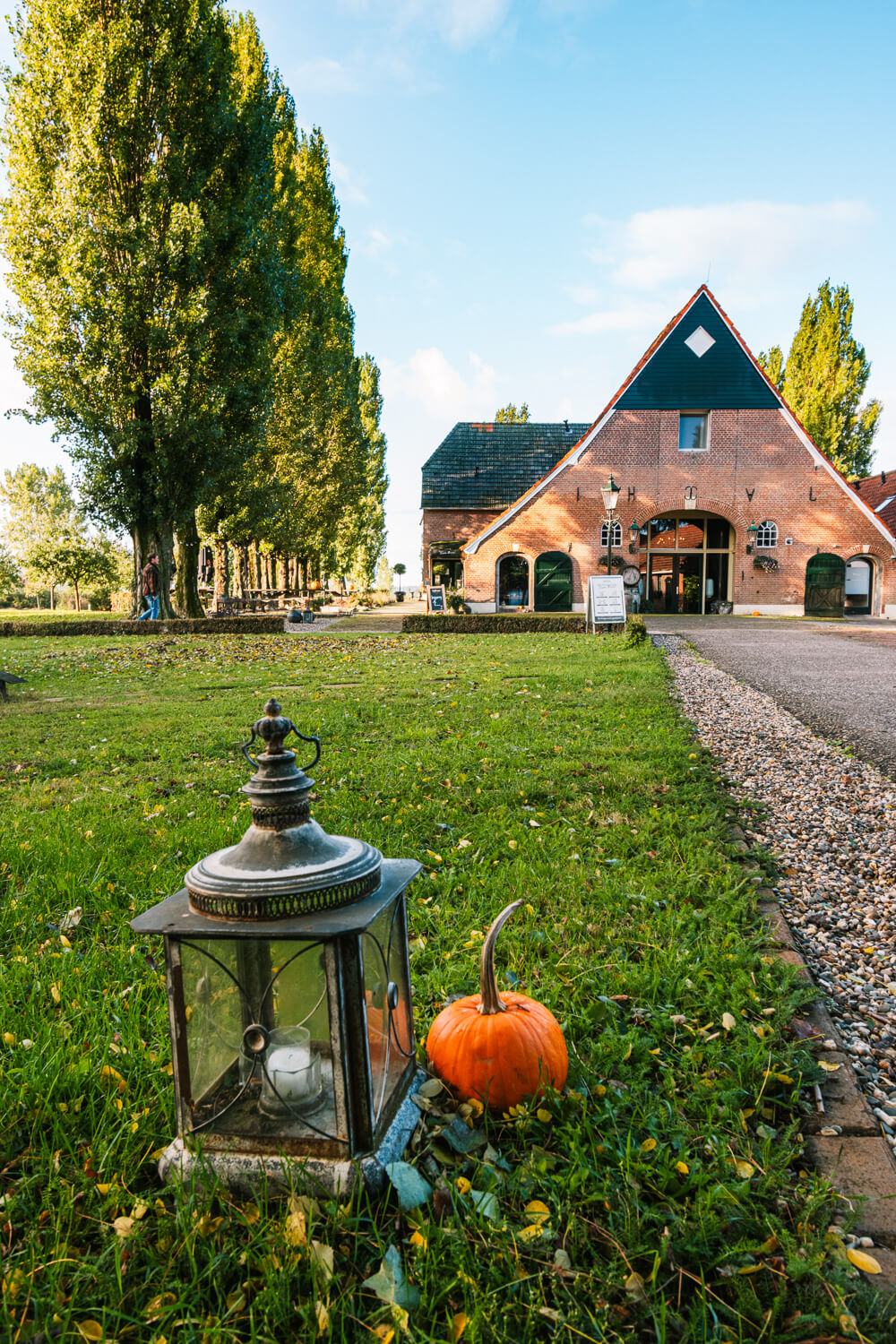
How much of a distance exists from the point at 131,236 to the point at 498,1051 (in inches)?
868

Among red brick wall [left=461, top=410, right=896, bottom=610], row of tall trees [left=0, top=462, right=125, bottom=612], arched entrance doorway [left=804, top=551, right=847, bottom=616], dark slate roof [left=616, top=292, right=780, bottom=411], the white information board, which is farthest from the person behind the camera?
row of tall trees [left=0, top=462, right=125, bottom=612]

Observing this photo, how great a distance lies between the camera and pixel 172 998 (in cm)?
178

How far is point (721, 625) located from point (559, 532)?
29.2 feet

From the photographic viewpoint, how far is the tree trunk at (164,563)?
68.6 ft

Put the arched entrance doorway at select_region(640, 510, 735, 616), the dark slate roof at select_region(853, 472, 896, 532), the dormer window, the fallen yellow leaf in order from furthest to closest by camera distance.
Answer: the dark slate roof at select_region(853, 472, 896, 532) → the arched entrance doorway at select_region(640, 510, 735, 616) → the dormer window → the fallen yellow leaf

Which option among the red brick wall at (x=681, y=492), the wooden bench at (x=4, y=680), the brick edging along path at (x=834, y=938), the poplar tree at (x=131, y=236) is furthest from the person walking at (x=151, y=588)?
the brick edging along path at (x=834, y=938)

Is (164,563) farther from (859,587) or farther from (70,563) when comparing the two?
(859,587)

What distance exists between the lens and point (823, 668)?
12.4m

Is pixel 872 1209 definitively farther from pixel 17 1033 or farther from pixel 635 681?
pixel 635 681

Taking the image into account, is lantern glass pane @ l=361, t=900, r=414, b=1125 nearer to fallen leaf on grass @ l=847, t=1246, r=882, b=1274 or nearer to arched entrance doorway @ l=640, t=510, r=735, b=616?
fallen leaf on grass @ l=847, t=1246, r=882, b=1274

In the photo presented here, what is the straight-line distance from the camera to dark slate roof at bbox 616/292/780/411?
30.3 metres

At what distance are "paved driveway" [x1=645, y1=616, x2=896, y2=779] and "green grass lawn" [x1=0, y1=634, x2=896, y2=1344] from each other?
3137mm

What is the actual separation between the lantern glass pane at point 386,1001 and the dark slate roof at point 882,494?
1433 inches

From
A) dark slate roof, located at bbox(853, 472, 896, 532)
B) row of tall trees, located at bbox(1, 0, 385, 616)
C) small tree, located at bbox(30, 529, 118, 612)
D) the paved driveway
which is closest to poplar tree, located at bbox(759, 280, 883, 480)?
dark slate roof, located at bbox(853, 472, 896, 532)
